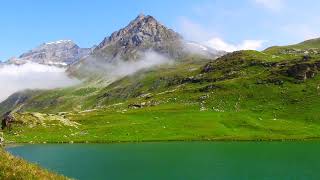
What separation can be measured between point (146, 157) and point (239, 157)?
17.6 meters

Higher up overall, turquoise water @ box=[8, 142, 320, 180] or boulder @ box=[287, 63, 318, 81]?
boulder @ box=[287, 63, 318, 81]

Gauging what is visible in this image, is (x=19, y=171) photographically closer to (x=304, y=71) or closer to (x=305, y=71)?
(x=305, y=71)

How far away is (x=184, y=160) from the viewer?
8400 centimetres

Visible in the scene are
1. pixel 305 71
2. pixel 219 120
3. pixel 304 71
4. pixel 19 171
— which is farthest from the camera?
pixel 304 71

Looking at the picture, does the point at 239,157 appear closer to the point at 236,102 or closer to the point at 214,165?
the point at 214,165

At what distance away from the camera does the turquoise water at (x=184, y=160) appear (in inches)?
2633

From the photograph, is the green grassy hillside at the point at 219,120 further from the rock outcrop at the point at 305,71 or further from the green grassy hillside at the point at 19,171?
the green grassy hillside at the point at 19,171

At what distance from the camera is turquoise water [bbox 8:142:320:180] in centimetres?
6688

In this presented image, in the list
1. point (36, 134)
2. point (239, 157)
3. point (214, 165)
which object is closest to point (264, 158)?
point (239, 157)

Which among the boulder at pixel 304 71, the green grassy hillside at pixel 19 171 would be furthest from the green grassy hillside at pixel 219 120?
the green grassy hillside at pixel 19 171

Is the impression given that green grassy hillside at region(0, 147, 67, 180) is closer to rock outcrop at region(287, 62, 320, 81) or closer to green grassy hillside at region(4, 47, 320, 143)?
green grassy hillside at region(4, 47, 320, 143)

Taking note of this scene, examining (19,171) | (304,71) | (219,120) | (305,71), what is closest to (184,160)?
(19,171)

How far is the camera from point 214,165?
250ft

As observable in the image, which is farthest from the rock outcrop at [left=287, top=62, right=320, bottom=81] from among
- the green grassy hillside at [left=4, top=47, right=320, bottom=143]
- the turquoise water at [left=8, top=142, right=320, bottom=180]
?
the turquoise water at [left=8, top=142, right=320, bottom=180]
